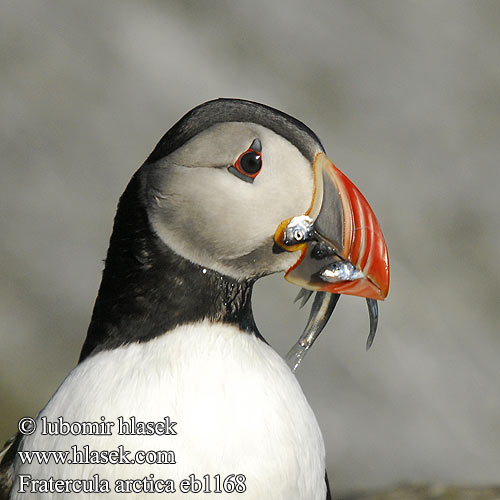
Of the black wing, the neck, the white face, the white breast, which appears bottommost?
the black wing

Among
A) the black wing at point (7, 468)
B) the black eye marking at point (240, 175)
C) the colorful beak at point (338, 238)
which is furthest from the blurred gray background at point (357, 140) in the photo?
the black eye marking at point (240, 175)

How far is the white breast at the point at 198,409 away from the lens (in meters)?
1.50

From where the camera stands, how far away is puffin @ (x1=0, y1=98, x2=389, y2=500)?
1.52 m

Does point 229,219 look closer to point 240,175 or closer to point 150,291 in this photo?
point 240,175

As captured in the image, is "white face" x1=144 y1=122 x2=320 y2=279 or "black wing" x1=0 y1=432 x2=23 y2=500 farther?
"black wing" x1=0 y1=432 x2=23 y2=500

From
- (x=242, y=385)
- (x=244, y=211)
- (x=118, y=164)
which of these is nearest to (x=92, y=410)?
(x=242, y=385)

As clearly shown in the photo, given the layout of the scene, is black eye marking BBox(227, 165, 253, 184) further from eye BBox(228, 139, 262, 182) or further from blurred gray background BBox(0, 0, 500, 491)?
blurred gray background BBox(0, 0, 500, 491)

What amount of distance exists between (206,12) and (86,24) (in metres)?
0.73

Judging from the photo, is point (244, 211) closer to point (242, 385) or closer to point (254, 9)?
point (242, 385)

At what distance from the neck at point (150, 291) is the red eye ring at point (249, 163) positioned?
0.22 m

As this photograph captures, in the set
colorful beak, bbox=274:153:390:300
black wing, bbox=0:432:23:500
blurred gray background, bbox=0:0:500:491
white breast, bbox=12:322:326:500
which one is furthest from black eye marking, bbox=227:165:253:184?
blurred gray background, bbox=0:0:500:491

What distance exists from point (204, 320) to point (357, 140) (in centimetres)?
339

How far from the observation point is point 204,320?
5.29 feet

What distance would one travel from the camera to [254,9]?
15.7 ft
